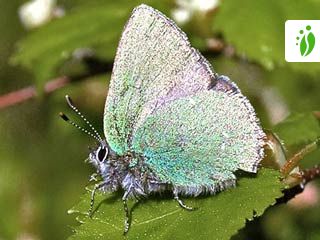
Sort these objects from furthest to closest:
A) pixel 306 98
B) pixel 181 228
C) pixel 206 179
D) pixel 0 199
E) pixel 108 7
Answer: pixel 0 199, pixel 306 98, pixel 108 7, pixel 206 179, pixel 181 228

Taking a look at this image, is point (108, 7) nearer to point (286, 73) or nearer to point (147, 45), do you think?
point (286, 73)

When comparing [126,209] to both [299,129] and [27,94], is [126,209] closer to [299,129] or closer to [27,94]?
[299,129]

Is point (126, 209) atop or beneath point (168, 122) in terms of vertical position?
beneath

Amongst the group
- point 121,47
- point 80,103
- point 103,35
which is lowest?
point 80,103

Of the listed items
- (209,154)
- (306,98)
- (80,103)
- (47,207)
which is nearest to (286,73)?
(306,98)

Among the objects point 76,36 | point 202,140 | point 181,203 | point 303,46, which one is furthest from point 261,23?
point 181,203
